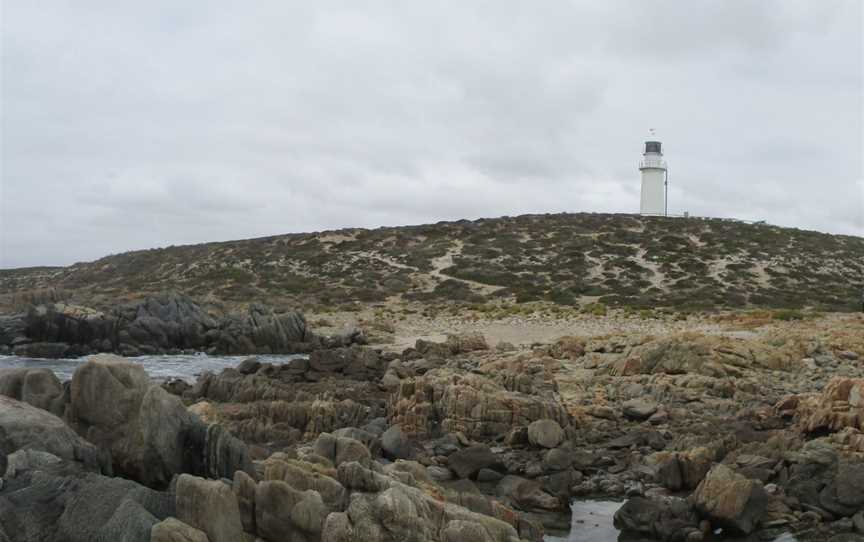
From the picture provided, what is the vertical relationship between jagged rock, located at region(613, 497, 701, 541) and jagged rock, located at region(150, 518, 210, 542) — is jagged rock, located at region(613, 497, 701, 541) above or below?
below

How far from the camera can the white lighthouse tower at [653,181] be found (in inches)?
2793

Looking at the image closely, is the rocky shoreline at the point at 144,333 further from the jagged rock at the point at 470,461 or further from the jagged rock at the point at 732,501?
Result: the jagged rock at the point at 732,501

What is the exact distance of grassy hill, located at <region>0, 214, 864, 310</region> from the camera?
4694cm

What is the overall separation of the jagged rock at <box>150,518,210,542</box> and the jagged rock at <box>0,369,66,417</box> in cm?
400

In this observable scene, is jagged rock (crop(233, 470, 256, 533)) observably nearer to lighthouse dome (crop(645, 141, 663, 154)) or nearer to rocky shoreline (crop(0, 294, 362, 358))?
rocky shoreline (crop(0, 294, 362, 358))

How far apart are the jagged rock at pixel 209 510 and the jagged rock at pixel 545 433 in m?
7.40

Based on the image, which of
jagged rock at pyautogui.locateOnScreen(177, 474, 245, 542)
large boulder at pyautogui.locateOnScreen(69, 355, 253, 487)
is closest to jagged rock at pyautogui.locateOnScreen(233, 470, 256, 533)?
jagged rock at pyautogui.locateOnScreen(177, 474, 245, 542)

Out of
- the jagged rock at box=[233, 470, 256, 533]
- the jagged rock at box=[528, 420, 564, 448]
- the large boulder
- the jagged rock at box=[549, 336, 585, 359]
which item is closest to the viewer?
the jagged rock at box=[233, 470, 256, 533]

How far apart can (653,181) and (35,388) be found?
68045 millimetres

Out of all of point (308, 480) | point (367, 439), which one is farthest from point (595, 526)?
point (308, 480)

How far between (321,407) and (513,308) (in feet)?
80.0

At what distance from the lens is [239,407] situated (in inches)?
681

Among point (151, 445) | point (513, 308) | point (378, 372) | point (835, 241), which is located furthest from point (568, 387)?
point (835, 241)

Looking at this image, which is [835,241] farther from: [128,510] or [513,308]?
[128,510]
